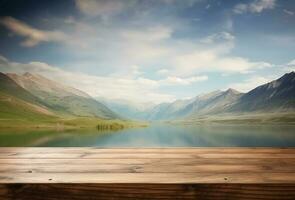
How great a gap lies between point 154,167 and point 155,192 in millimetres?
335

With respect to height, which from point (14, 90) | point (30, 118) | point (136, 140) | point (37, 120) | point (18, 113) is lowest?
point (136, 140)

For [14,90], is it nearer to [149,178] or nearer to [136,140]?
[136,140]

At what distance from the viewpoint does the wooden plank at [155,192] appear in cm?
106

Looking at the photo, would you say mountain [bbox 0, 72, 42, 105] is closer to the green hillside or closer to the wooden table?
the green hillside

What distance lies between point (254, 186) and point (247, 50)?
20022 cm

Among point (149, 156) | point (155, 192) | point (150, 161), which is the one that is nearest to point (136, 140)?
point (149, 156)

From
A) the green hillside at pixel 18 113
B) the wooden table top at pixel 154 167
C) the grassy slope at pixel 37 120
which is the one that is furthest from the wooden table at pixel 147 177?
the green hillside at pixel 18 113

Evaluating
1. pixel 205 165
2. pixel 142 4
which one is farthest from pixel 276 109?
pixel 205 165

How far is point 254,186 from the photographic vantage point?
3.51ft

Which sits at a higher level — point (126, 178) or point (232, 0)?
point (232, 0)

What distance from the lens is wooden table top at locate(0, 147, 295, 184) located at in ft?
3.76

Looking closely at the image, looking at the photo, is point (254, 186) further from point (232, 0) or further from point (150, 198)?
point (232, 0)

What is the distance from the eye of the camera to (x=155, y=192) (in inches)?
41.9

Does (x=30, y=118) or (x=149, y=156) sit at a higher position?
(x=30, y=118)
